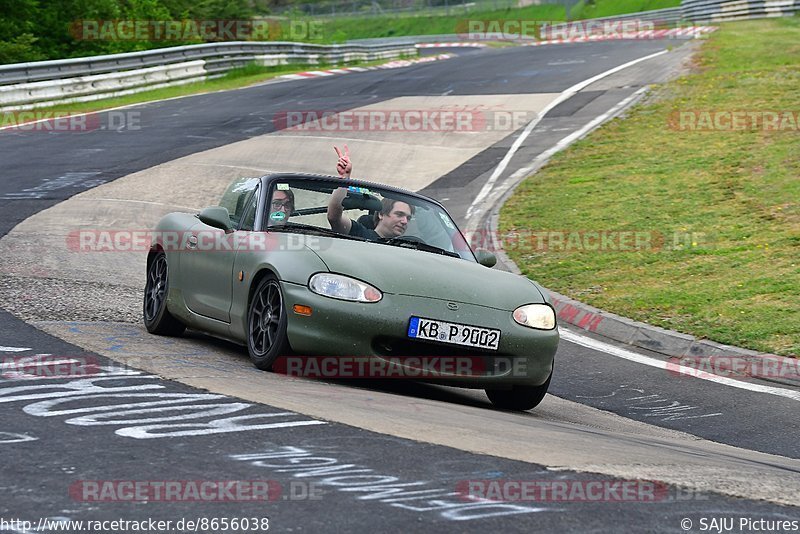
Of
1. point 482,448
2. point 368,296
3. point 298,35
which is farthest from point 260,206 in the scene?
point 298,35

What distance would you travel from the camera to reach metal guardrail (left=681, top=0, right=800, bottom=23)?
4978 cm

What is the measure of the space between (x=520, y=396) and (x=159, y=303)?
3.05 metres

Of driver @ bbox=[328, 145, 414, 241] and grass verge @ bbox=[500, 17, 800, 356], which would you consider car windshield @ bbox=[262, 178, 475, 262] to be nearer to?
driver @ bbox=[328, 145, 414, 241]

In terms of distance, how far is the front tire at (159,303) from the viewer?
917 centimetres

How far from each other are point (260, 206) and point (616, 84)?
21.6 metres

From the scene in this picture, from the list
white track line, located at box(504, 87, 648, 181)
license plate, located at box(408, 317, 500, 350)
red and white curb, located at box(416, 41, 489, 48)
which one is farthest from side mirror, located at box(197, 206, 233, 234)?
red and white curb, located at box(416, 41, 489, 48)

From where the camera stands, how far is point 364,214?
853cm

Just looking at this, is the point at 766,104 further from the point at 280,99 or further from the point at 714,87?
the point at 280,99

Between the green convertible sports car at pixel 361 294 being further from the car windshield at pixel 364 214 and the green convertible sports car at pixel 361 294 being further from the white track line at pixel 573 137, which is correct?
the white track line at pixel 573 137

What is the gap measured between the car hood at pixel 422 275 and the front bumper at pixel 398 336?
0.08 m

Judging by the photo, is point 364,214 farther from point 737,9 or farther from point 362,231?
point 737,9

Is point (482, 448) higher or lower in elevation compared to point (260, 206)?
lower

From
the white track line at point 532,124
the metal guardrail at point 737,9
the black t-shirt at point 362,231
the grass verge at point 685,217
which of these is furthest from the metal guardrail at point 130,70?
the black t-shirt at point 362,231

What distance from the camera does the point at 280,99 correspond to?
29.8 meters
